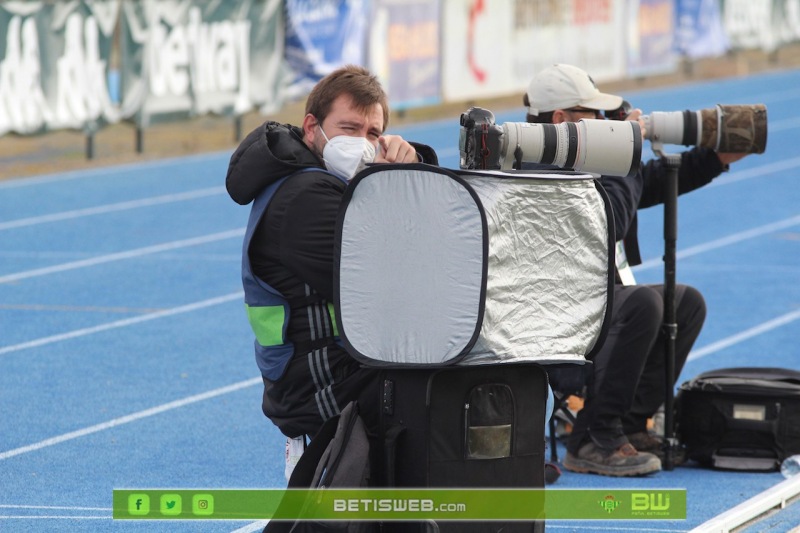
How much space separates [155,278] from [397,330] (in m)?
7.34

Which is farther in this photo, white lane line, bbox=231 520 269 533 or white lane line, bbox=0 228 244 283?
white lane line, bbox=0 228 244 283

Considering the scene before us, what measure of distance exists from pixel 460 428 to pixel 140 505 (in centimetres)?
201

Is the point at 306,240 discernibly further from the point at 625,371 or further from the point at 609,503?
the point at 625,371

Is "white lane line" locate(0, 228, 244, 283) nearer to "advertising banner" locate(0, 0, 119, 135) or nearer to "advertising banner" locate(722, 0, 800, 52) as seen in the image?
"advertising banner" locate(0, 0, 119, 135)

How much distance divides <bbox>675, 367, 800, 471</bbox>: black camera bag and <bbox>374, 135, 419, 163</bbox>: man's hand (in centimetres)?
285

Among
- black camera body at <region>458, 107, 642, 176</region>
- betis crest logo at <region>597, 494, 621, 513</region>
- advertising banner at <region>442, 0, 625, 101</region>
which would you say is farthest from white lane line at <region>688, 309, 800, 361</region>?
advertising banner at <region>442, 0, 625, 101</region>

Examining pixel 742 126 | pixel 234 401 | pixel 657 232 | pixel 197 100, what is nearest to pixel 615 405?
pixel 742 126

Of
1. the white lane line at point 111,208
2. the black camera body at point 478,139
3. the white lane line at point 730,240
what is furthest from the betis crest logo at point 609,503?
the white lane line at point 111,208

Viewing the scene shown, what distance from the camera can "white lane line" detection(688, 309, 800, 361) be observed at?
8508 mm

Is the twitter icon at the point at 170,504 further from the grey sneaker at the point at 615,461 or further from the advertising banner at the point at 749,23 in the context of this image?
the advertising banner at the point at 749,23

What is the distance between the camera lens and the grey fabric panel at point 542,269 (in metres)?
3.49

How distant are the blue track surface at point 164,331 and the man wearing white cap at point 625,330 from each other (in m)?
0.18

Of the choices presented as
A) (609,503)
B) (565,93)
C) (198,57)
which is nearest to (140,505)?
(609,503)

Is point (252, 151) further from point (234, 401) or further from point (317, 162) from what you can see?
point (234, 401)
